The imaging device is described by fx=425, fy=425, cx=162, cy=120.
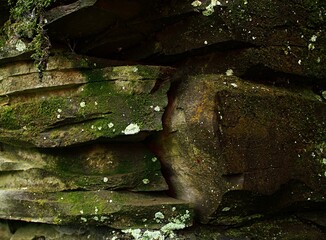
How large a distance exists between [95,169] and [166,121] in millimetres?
904

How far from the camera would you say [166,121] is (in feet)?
15.0

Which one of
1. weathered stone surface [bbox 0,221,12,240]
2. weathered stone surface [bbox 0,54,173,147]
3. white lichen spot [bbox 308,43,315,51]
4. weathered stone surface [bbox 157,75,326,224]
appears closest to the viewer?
weathered stone surface [bbox 157,75,326,224]

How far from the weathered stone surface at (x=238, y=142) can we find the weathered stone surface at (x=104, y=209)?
33 centimetres

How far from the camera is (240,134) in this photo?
4191 mm

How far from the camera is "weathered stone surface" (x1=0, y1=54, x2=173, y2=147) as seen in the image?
4301 millimetres

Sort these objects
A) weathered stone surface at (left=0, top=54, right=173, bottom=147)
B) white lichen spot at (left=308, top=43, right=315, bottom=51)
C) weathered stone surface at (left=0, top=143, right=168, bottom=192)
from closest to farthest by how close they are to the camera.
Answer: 1. weathered stone surface at (left=0, top=54, right=173, bottom=147)
2. weathered stone surface at (left=0, top=143, right=168, bottom=192)
3. white lichen spot at (left=308, top=43, right=315, bottom=51)

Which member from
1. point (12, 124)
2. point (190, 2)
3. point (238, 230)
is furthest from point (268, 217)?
point (12, 124)

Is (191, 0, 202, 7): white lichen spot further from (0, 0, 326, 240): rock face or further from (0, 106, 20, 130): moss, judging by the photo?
(0, 106, 20, 130): moss

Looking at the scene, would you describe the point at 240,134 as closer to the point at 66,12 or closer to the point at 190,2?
the point at 190,2

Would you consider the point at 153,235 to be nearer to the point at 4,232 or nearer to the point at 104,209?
the point at 104,209


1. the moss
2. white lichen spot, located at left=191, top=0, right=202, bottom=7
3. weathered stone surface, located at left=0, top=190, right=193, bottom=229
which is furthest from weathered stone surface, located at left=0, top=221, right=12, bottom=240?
white lichen spot, located at left=191, top=0, right=202, bottom=7

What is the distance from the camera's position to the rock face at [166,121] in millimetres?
4242

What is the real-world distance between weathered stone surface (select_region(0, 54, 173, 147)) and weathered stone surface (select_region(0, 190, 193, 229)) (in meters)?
0.57

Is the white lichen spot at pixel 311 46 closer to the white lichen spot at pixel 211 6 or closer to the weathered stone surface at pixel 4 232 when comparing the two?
the white lichen spot at pixel 211 6
